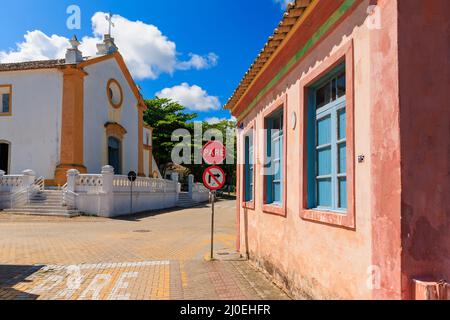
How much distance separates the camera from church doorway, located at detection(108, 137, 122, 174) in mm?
27000

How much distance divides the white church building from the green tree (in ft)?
48.2

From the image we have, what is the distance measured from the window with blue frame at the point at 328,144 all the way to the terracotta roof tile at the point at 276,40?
93cm

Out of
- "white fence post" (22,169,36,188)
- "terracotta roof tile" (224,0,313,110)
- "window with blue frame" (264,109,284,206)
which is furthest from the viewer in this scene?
"white fence post" (22,169,36,188)

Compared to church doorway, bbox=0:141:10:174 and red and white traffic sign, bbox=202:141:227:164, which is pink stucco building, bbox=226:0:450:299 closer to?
red and white traffic sign, bbox=202:141:227:164

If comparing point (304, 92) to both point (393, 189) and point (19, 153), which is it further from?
point (19, 153)

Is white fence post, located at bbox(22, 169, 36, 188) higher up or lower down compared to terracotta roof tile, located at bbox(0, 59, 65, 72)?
lower down

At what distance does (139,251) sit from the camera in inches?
390

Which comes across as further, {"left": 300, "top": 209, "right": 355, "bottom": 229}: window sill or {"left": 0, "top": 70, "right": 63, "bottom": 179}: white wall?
{"left": 0, "top": 70, "right": 63, "bottom": 179}: white wall

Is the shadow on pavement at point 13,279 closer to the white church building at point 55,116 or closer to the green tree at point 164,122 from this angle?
the white church building at point 55,116

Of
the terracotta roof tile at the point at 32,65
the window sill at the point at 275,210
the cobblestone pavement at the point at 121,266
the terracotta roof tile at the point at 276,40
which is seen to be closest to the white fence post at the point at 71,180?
the cobblestone pavement at the point at 121,266

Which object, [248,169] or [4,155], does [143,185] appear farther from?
[248,169]

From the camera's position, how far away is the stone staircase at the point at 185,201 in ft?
94.9

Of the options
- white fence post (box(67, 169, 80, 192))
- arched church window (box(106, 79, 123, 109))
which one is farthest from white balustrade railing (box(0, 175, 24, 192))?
arched church window (box(106, 79, 123, 109))

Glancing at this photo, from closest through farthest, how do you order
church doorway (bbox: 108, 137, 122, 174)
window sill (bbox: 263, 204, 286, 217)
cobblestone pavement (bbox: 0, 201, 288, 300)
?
cobblestone pavement (bbox: 0, 201, 288, 300) < window sill (bbox: 263, 204, 286, 217) < church doorway (bbox: 108, 137, 122, 174)
